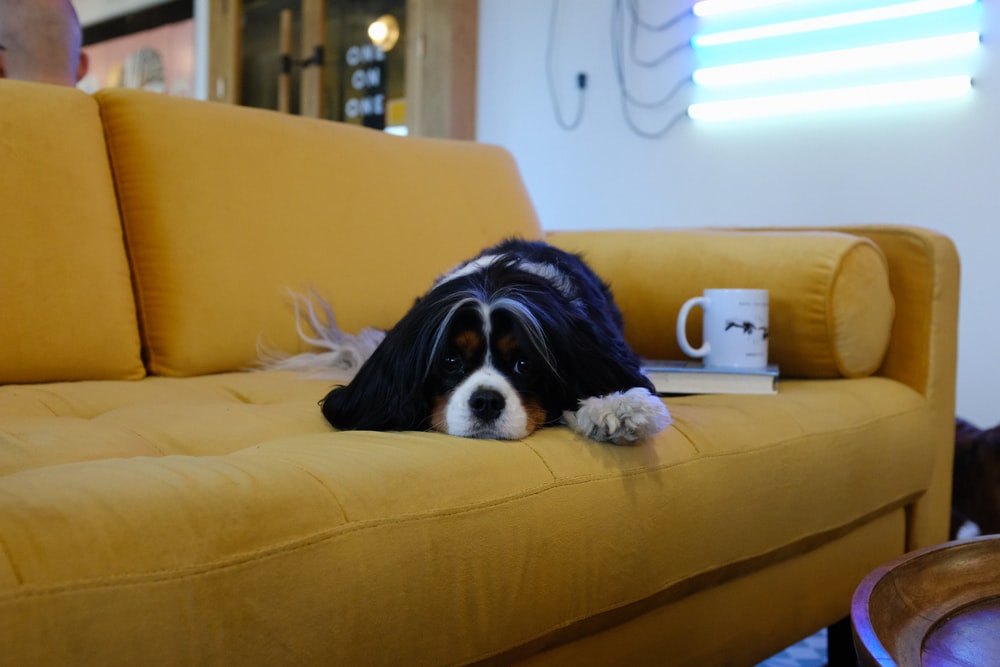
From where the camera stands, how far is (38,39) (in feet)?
6.15

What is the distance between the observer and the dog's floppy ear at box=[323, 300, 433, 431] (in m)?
1.27

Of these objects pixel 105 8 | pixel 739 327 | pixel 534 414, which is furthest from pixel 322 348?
pixel 105 8

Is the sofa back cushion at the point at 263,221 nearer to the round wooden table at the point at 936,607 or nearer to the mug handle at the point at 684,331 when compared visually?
the mug handle at the point at 684,331

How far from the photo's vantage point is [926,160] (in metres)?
2.66

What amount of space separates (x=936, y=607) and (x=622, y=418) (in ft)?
1.24

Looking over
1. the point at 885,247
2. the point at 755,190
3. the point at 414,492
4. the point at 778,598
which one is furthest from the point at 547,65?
the point at 414,492

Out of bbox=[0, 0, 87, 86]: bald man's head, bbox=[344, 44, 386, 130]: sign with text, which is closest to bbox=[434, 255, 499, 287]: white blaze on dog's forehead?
bbox=[0, 0, 87, 86]: bald man's head

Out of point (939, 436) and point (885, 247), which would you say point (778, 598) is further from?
point (885, 247)

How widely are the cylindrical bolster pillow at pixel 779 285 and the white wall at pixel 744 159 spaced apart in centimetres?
96

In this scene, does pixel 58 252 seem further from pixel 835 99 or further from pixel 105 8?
pixel 105 8

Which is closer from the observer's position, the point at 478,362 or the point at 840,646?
the point at 478,362

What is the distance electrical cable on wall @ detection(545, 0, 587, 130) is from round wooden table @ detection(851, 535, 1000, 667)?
2695mm

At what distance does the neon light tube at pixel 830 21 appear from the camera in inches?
101

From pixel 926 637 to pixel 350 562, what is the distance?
1.62ft
